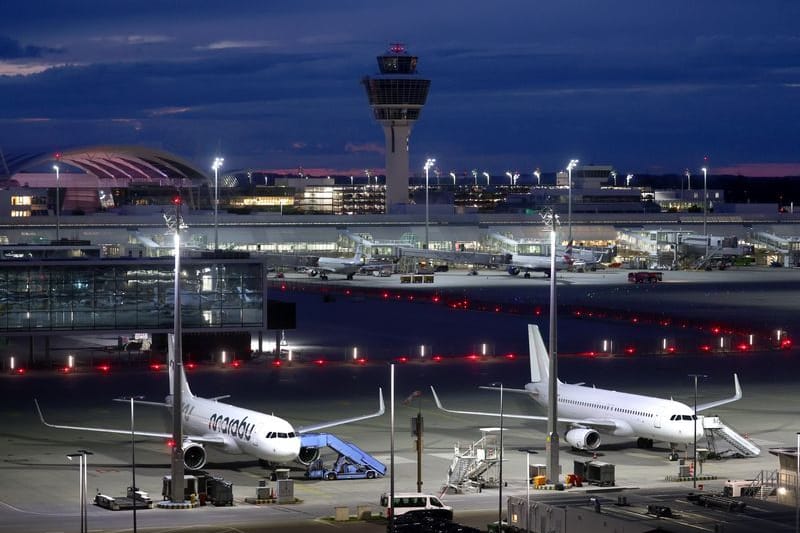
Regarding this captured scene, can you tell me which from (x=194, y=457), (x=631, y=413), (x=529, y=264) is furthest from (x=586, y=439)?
(x=529, y=264)

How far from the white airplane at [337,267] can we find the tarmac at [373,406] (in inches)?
1627

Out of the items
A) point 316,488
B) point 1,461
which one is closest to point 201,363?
point 1,461

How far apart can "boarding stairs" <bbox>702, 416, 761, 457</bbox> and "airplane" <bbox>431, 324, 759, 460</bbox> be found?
0.72 feet

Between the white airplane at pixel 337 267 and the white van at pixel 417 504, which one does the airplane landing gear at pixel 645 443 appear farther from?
the white airplane at pixel 337 267

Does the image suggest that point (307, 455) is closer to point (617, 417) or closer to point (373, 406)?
point (617, 417)

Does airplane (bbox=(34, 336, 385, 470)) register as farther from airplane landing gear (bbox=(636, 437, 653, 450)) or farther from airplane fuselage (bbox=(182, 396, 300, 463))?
airplane landing gear (bbox=(636, 437, 653, 450))

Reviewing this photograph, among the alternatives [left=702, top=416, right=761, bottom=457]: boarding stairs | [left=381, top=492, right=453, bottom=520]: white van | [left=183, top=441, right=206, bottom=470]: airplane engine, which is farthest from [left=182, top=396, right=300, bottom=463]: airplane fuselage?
[left=702, top=416, right=761, bottom=457]: boarding stairs

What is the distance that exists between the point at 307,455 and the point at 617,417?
1383cm

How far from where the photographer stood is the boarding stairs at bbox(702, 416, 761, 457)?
193ft

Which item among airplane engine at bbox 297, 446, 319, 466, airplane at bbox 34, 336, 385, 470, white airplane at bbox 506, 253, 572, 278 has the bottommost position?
airplane engine at bbox 297, 446, 319, 466

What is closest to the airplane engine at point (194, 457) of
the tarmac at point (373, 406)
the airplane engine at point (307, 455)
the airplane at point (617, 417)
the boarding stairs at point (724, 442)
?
the tarmac at point (373, 406)

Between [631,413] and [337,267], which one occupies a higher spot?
[337,267]

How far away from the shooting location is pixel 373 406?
243 feet

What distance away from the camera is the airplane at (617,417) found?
59594mm
